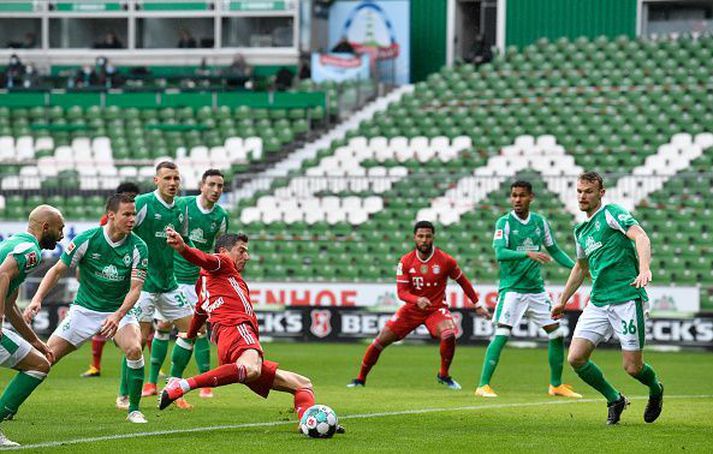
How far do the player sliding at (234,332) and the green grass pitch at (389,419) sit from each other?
1.37 feet

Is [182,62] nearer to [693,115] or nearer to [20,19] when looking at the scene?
[20,19]

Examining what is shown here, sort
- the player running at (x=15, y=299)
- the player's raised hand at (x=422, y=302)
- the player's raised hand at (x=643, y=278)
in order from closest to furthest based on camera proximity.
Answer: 1. the player running at (x=15, y=299)
2. the player's raised hand at (x=643, y=278)
3. the player's raised hand at (x=422, y=302)

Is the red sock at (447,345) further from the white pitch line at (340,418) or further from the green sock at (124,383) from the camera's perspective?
the green sock at (124,383)

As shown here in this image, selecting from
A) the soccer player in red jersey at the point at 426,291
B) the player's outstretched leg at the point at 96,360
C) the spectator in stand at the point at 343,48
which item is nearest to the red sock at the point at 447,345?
the soccer player in red jersey at the point at 426,291

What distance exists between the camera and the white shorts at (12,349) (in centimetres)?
1092

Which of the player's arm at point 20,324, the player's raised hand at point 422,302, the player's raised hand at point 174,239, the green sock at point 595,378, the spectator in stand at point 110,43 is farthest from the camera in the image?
the spectator in stand at point 110,43

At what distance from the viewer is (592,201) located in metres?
12.5

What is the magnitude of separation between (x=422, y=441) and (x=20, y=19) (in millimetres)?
36339

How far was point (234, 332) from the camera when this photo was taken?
11828 millimetres

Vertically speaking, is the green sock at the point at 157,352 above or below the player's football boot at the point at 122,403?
above

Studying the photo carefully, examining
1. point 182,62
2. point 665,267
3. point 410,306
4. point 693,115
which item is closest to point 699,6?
point 693,115

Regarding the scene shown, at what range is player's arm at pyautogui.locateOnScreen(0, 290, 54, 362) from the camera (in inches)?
435

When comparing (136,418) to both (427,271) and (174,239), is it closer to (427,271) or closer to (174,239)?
(174,239)

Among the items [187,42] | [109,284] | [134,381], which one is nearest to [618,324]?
[134,381]
